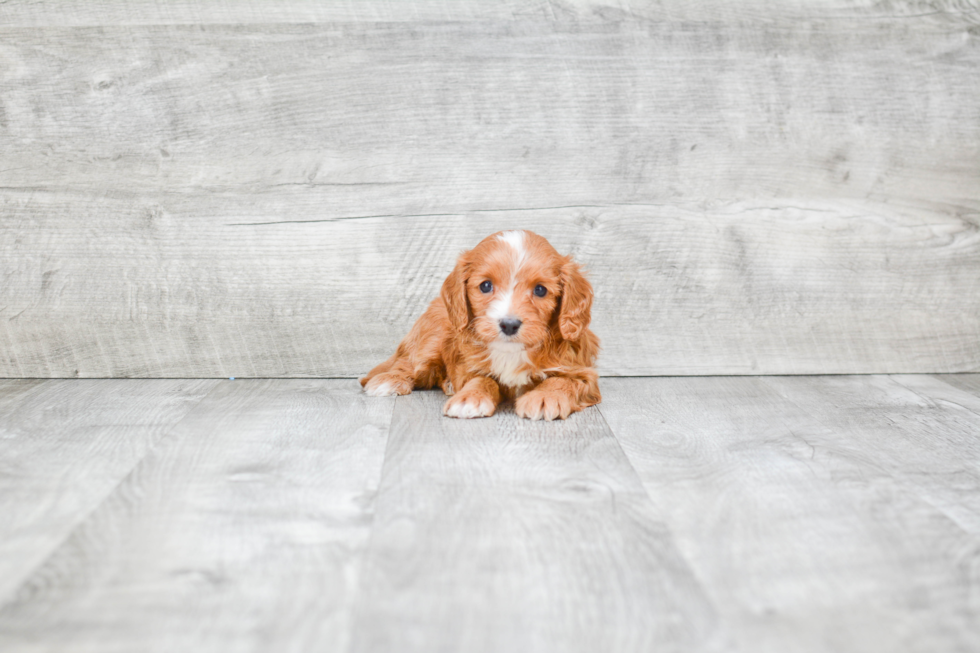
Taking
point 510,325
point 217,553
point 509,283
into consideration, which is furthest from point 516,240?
point 217,553

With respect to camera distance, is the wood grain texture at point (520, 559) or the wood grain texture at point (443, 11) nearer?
the wood grain texture at point (520, 559)

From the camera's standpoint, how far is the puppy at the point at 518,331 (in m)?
1.99

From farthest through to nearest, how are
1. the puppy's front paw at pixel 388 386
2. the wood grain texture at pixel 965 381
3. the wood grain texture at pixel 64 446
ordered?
the wood grain texture at pixel 965 381 → the puppy's front paw at pixel 388 386 → the wood grain texture at pixel 64 446

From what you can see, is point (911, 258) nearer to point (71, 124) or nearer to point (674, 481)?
point (674, 481)

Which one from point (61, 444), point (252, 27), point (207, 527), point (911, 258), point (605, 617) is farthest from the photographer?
point (911, 258)

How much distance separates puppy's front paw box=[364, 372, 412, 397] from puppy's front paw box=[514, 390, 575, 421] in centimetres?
42

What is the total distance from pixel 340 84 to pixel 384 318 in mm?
764

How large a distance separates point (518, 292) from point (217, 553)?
100 centimetres

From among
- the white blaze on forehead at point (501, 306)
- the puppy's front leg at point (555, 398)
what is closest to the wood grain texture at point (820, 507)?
the puppy's front leg at point (555, 398)

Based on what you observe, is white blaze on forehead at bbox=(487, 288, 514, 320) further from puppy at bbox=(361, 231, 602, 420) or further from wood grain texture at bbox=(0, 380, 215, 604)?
wood grain texture at bbox=(0, 380, 215, 604)

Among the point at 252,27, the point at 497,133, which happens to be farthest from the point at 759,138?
the point at 252,27

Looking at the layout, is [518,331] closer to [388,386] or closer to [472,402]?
[472,402]

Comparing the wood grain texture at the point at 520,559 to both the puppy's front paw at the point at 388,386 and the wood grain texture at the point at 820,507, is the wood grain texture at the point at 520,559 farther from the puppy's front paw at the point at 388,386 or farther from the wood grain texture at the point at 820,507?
the puppy's front paw at the point at 388,386

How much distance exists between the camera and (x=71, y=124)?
8.33ft
